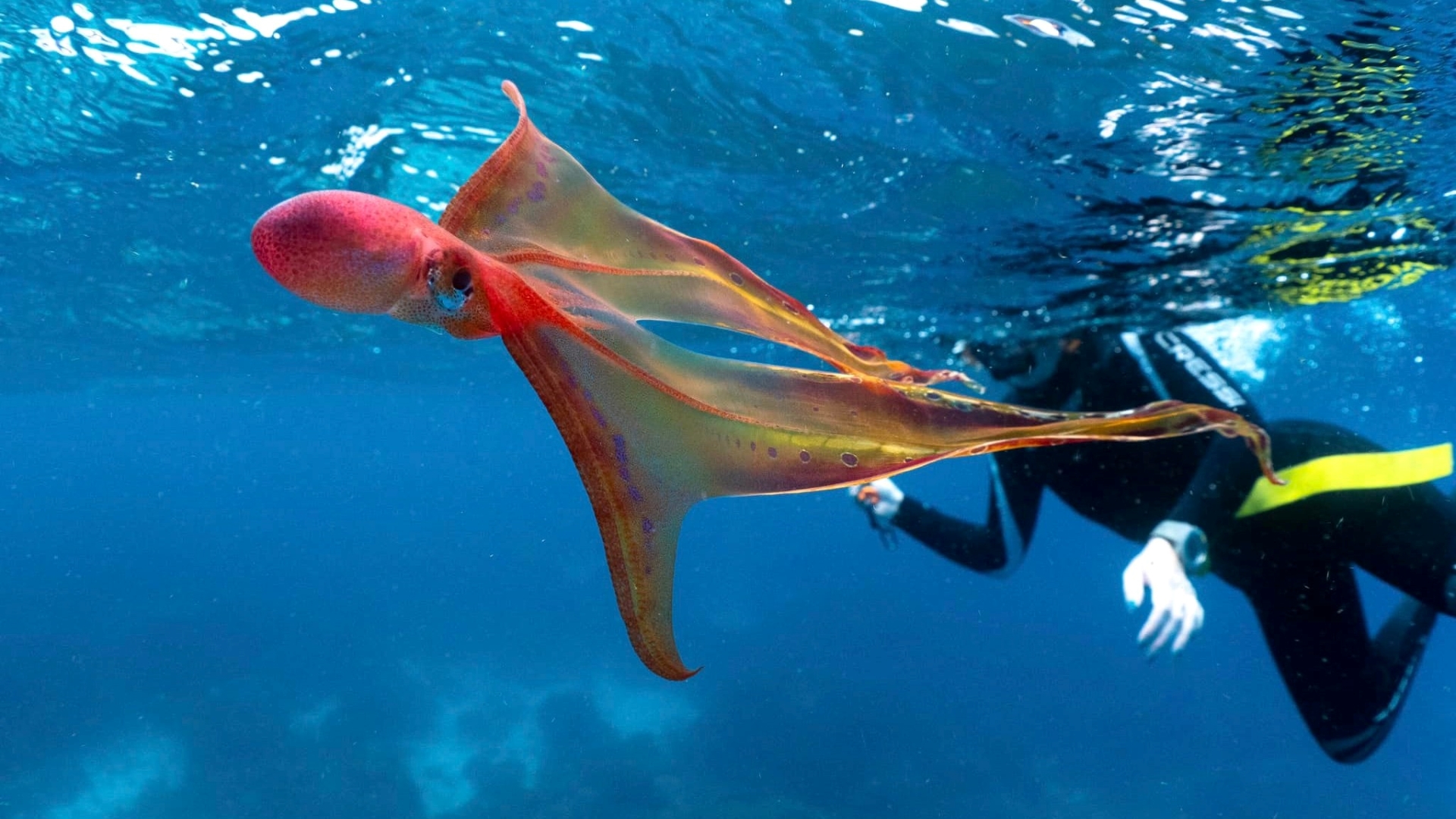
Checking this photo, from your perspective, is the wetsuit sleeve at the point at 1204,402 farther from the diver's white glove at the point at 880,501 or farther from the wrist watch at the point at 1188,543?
the diver's white glove at the point at 880,501

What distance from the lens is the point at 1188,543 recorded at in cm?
459

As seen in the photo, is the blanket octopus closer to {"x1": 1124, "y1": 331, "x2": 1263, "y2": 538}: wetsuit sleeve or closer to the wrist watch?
the wrist watch

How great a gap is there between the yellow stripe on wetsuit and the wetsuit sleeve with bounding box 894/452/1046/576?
2.42 meters

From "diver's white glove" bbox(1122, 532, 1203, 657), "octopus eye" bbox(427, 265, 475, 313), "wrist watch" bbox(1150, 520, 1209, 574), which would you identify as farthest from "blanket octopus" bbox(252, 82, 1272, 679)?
"wrist watch" bbox(1150, 520, 1209, 574)

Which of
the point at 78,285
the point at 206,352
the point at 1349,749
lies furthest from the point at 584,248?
the point at 206,352

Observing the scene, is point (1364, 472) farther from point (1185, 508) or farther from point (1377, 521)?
point (1185, 508)

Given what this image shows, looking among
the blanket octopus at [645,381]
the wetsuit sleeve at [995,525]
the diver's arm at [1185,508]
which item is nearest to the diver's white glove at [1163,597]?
the diver's arm at [1185,508]

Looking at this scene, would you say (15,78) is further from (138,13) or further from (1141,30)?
(1141,30)

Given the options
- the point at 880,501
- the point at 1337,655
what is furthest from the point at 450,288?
the point at 1337,655

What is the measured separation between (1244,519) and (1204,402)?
0.90 metres

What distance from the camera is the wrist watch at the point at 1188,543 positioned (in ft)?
15.0

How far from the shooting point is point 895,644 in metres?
35.5

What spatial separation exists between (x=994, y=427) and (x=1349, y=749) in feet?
22.7

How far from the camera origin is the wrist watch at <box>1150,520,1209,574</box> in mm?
4566
